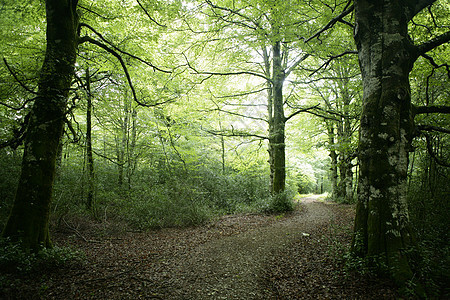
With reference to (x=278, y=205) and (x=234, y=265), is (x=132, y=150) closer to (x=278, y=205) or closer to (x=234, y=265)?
(x=278, y=205)

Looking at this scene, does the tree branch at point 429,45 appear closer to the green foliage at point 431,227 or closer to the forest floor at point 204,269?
the green foliage at point 431,227

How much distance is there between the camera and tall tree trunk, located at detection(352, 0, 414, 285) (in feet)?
10.7

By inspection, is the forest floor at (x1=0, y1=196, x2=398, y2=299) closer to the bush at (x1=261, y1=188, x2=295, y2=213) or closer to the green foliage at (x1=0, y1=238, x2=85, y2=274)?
the green foliage at (x1=0, y1=238, x2=85, y2=274)

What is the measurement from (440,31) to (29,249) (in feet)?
37.0

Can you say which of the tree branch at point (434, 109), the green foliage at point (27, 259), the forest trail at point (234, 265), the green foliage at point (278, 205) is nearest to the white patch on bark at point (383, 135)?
the tree branch at point (434, 109)

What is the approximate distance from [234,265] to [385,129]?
12.6 ft

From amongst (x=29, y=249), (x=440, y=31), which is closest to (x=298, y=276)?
(x=29, y=249)

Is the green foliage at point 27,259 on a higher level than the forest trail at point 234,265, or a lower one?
higher

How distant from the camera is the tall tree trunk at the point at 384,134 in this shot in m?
3.25

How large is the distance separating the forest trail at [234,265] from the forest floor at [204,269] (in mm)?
16

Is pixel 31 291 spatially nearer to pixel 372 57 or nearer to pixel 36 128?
pixel 36 128

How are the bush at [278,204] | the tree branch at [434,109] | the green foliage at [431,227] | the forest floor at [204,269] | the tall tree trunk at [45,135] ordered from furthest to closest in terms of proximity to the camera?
the bush at [278,204], the tall tree trunk at [45,135], the tree branch at [434,109], the forest floor at [204,269], the green foliage at [431,227]

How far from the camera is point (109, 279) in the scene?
3680 mm

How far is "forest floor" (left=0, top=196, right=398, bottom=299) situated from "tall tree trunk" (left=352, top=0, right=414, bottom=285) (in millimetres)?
709
